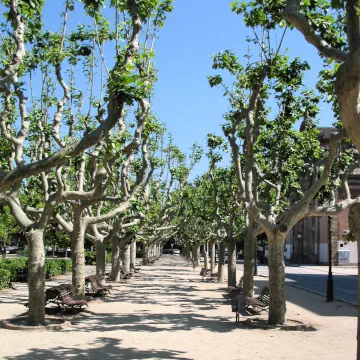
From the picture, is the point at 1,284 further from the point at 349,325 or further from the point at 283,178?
the point at 349,325

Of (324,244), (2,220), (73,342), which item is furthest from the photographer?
(324,244)

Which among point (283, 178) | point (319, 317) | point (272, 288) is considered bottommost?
point (319, 317)

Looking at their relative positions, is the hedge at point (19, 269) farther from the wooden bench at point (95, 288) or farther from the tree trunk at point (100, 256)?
Answer: the wooden bench at point (95, 288)

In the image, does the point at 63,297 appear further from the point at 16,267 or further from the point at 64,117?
the point at 16,267

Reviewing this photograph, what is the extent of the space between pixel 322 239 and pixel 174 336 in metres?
55.6

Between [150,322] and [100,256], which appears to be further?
[100,256]

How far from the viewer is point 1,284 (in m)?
24.0

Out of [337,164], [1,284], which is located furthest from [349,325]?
[1,284]

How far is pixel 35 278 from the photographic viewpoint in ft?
42.4

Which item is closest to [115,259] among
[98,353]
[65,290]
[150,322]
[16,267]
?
[16,267]

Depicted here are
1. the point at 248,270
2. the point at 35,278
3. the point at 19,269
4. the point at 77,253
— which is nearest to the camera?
the point at 35,278

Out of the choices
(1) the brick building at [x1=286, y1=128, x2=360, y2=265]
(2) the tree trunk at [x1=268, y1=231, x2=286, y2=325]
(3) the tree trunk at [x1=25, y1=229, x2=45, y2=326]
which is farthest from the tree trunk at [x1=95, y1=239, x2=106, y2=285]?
(1) the brick building at [x1=286, y1=128, x2=360, y2=265]

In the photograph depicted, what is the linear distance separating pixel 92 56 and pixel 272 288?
9060mm

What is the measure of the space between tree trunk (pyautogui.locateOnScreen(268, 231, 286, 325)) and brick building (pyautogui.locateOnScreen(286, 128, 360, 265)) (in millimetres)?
43860
